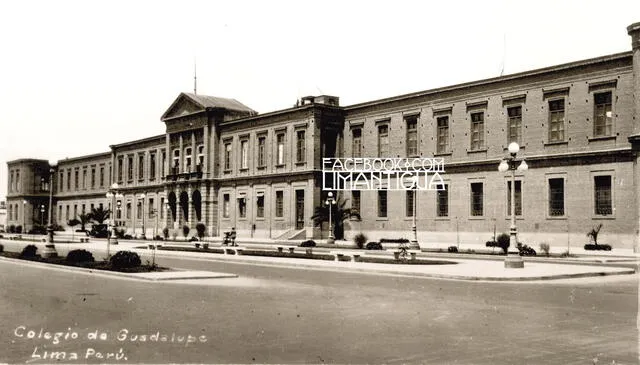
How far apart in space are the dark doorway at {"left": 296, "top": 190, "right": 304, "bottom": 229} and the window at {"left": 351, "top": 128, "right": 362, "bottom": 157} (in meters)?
5.79

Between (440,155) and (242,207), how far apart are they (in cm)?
2374

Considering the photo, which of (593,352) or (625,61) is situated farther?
(625,61)

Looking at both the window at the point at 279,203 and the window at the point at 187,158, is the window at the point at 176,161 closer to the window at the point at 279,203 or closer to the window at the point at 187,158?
the window at the point at 187,158

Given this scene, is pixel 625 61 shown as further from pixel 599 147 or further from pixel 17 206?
pixel 17 206

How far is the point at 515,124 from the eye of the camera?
45.9 m

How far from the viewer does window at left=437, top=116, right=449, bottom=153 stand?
166 feet

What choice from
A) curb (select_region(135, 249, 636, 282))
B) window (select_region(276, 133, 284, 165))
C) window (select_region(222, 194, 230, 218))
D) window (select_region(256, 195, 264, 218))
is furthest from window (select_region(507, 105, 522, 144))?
window (select_region(222, 194, 230, 218))

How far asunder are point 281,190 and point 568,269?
3952cm

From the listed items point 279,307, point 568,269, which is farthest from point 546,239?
point 279,307

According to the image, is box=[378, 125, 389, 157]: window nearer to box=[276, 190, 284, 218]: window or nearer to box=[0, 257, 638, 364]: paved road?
box=[276, 190, 284, 218]: window

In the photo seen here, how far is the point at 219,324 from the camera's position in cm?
1204

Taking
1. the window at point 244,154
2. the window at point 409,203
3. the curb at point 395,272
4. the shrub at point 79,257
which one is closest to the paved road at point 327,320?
the curb at point 395,272

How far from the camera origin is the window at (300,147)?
6044 centimetres

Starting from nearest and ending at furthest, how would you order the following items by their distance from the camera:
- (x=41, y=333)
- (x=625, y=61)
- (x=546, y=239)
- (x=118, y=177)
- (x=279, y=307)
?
(x=41, y=333), (x=279, y=307), (x=625, y=61), (x=546, y=239), (x=118, y=177)
